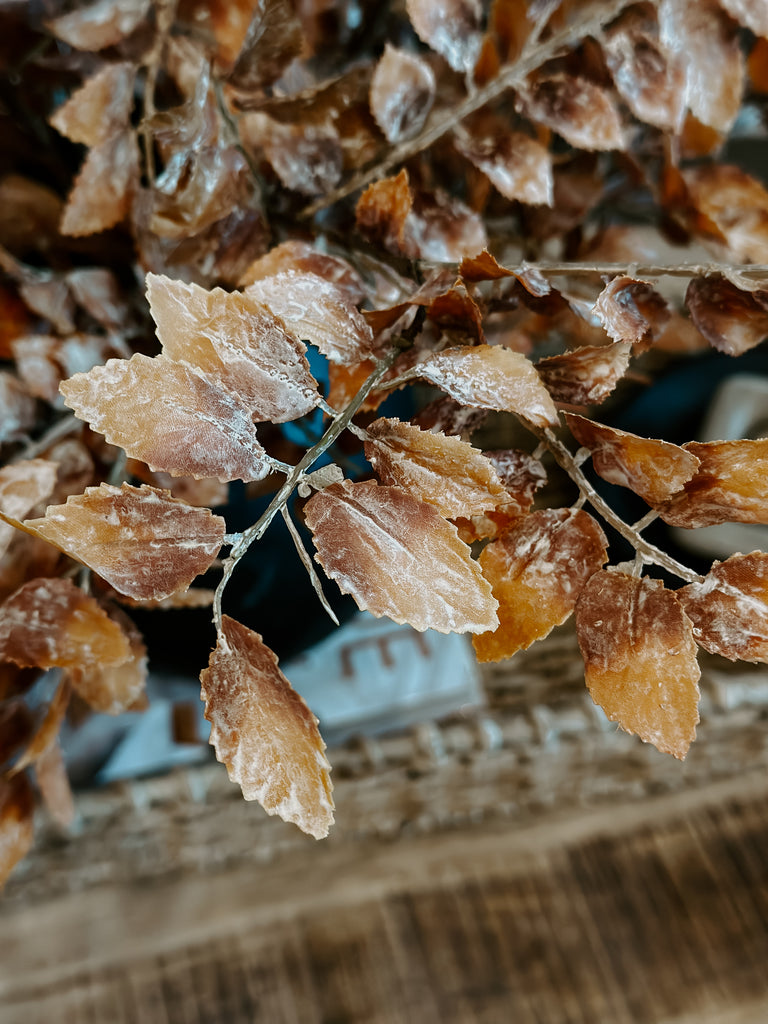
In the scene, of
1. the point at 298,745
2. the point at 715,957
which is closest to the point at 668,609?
the point at 298,745

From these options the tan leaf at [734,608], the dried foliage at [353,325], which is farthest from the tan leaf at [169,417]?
the tan leaf at [734,608]

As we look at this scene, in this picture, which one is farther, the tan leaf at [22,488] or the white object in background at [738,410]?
the white object in background at [738,410]

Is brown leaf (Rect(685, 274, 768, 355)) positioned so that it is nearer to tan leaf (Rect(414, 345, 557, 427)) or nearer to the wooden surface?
tan leaf (Rect(414, 345, 557, 427))

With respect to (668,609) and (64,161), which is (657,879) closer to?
(668,609)

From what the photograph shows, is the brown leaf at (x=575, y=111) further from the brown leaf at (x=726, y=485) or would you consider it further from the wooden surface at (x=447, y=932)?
the wooden surface at (x=447, y=932)

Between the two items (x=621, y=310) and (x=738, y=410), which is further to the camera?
(x=738, y=410)

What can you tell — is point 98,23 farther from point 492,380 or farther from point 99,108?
point 492,380

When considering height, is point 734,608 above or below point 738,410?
above

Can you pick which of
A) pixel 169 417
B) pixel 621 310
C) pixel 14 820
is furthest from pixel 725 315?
pixel 14 820
